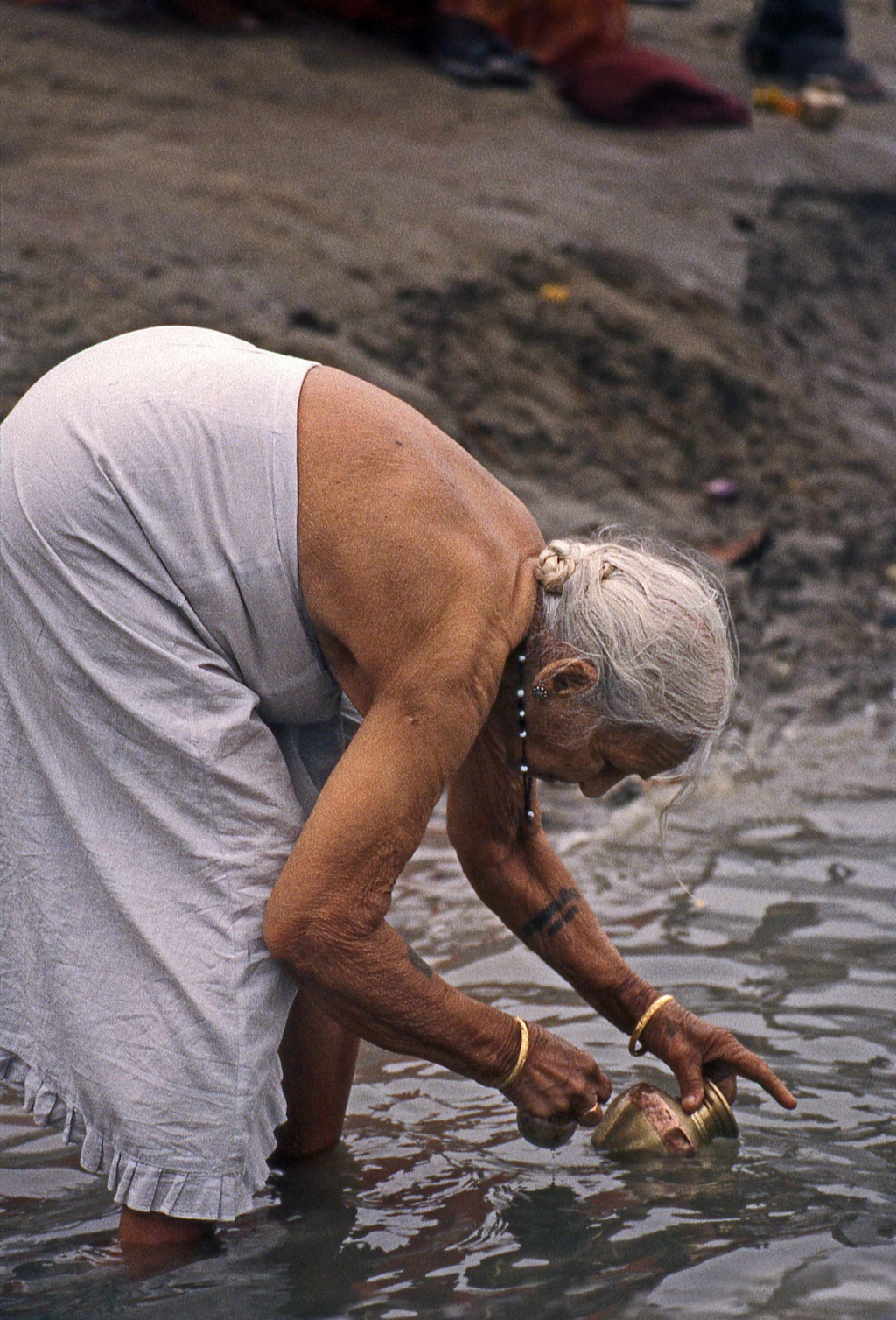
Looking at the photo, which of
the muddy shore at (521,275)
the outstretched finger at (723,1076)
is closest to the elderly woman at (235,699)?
the outstretched finger at (723,1076)

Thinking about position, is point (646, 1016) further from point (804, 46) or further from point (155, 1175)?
point (804, 46)

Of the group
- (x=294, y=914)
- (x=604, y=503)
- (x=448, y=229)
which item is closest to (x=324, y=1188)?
(x=294, y=914)

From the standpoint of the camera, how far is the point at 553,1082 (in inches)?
114

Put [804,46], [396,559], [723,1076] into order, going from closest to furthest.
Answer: [396,559], [723,1076], [804,46]

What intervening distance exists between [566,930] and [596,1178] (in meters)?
0.53

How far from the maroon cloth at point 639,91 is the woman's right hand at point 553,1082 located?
24.9 ft

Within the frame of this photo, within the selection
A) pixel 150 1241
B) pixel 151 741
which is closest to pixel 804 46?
pixel 151 741

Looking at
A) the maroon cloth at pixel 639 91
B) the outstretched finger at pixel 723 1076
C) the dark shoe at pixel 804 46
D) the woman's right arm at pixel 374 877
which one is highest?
the dark shoe at pixel 804 46

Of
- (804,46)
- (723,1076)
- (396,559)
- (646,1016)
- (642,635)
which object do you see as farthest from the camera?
(804,46)

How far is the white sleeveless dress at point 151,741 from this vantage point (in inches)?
103

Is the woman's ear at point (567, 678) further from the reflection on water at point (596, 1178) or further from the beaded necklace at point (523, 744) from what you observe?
the reflection on water at point (596, 1178)

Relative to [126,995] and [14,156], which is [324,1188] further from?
[14,156]

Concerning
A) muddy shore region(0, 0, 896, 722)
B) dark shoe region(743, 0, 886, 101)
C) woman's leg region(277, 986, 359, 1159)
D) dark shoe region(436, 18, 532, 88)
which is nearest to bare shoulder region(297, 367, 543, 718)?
woman's leg region(277, 986, 359, 1159)

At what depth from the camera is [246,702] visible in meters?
2.70
